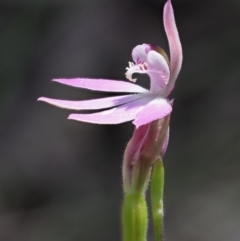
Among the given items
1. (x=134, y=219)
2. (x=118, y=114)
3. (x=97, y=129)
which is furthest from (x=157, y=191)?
(x=97, y=129)

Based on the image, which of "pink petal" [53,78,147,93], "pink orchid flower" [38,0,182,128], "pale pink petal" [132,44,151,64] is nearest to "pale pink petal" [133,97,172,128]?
"pink orchid flower" [38,0,182,128]

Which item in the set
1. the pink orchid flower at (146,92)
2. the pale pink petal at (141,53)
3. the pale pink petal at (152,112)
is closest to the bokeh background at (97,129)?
the pale pink petal at (141,53)

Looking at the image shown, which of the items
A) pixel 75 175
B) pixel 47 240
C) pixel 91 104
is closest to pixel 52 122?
pixel 75 175

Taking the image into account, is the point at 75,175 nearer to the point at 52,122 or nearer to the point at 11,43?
the point at 52,122

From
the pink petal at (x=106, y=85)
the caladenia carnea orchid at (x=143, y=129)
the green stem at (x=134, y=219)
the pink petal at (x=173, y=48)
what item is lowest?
the green stem at (x=134, y=219)

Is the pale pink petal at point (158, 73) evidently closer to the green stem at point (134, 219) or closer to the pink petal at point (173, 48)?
the pink petal at point (173, 48)
